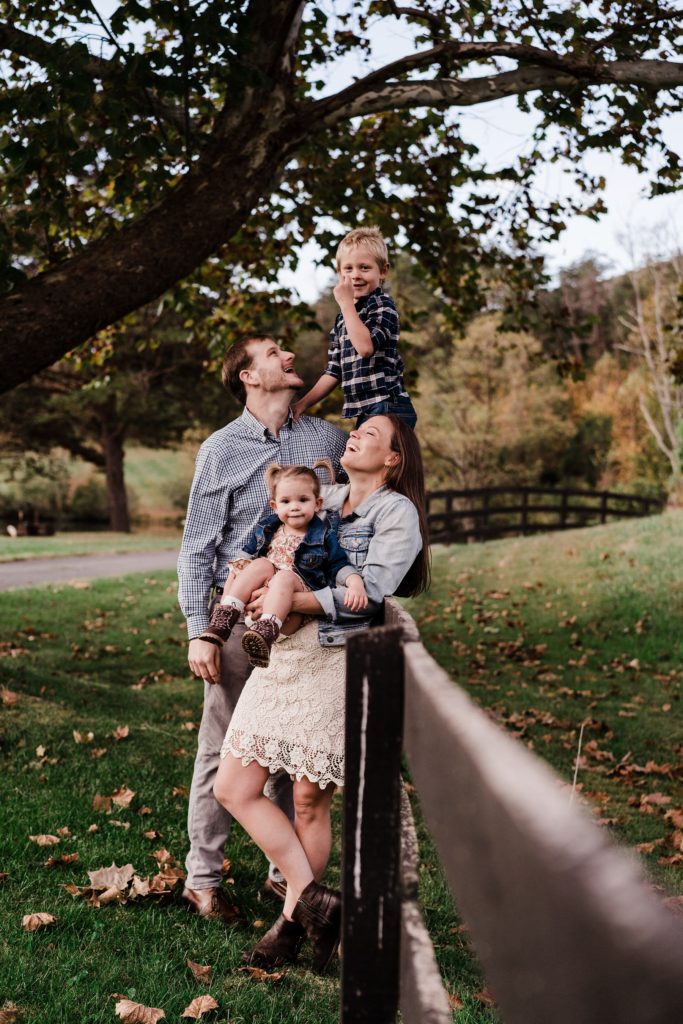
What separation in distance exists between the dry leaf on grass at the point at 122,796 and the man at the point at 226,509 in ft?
4.60

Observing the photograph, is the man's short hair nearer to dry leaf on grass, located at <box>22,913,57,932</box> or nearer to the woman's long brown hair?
the woman's long brown hair

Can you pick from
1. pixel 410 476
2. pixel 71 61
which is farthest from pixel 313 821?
pixel 71 61

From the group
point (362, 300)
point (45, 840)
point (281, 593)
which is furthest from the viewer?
point (45, 840)

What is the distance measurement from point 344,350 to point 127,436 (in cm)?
3394

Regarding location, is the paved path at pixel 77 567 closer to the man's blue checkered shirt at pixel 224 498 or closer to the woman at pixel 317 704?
the man's blue checkered shirt at pixel 224 498

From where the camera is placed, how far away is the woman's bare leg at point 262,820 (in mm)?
3537

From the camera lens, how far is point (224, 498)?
4.17 meters

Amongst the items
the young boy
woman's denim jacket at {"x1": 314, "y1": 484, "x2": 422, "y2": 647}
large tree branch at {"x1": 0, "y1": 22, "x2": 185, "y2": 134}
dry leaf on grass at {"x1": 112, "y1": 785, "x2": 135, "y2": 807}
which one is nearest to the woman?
woman's denim jacket at {"x1": 314, "y1": 484, "x2": 422, "y2": 647}

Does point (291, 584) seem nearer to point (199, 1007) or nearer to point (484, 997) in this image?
point (199, 1007)

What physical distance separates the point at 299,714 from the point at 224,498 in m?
1.09

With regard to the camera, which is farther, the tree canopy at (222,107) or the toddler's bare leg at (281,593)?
the tree canopy at (222,107)

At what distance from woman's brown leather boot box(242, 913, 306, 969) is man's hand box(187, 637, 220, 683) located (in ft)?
3.16

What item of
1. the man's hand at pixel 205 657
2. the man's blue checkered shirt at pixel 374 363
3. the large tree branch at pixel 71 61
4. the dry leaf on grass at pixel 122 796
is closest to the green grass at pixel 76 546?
the large tree branch at pixel 71 61

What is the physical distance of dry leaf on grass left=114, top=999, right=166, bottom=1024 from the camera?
3.22 meters
